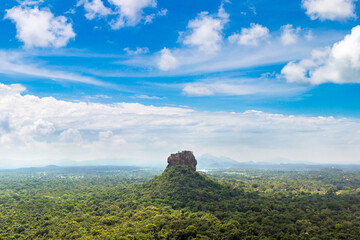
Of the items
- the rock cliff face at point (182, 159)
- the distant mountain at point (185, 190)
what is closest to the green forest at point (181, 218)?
the distant mountain at point (185, 190)

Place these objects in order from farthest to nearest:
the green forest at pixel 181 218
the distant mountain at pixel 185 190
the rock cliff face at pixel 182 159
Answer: the rock cliff face at pixel 182 159 → the distant mountain at pixel 185 190 → the green forest at pixel 181 218

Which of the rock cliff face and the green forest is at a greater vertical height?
the rock cliff face

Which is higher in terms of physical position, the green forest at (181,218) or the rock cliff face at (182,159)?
the rock cliff face at (182,159)

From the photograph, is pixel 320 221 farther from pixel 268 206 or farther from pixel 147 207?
pixel 147 207

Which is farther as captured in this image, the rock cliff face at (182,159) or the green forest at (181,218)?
the rock cliff face at (182,159)

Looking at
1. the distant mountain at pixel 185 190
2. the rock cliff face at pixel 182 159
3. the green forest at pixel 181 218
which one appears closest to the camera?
the green forest at pixel 181 218

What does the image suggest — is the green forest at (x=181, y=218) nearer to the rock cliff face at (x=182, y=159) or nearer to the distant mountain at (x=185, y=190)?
the distant mountain at (x=185, y=190)

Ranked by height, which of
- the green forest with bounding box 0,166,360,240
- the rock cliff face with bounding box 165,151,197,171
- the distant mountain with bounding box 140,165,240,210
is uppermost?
the rock cliff face with bounding box 165,151,197,171

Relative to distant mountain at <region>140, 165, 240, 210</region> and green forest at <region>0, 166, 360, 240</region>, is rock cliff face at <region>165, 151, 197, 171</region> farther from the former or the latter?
green forest at <region>0, 166, 360, 240</region>

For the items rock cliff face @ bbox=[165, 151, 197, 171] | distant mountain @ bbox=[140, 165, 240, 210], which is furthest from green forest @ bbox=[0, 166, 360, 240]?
rock cliff face @ bbox=[165, 151, 197, 171]
